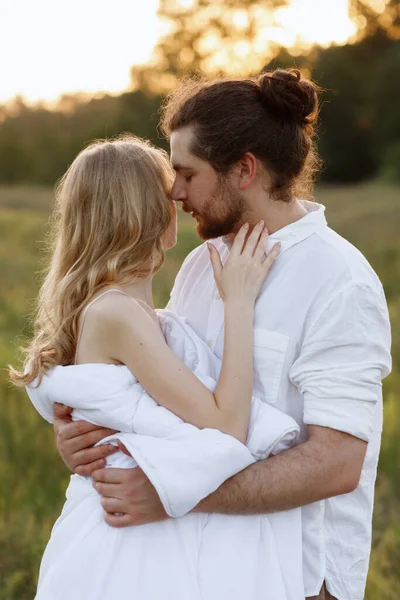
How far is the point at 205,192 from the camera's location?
275 cm

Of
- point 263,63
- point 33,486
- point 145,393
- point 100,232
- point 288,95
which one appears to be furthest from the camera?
point 263,63

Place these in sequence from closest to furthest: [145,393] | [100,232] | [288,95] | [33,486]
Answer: [145,393]
[100,232]
[288,95]
[33,486]

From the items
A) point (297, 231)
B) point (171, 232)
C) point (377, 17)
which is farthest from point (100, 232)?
point (377, 17)

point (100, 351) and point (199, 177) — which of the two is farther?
point (199, 177)

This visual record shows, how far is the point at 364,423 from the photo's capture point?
244cm

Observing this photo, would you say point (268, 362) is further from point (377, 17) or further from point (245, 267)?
point (377, 17)

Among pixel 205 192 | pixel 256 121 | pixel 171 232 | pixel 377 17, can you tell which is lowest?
pixel 377 17

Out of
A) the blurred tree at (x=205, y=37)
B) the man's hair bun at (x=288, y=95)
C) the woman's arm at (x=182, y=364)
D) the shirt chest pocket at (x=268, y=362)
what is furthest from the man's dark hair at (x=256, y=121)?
the blurred tree at (x=205, y=37)

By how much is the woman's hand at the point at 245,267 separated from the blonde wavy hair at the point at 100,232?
227 millimetres

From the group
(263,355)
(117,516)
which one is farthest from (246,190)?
(117,516)

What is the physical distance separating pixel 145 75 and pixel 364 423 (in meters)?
42.7

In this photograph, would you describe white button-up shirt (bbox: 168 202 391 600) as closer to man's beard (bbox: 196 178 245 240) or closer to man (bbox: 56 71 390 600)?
man (bbox: 56 71 390 600)

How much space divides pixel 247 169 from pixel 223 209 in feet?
0.48

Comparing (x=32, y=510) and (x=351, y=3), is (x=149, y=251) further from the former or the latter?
(x=351, y=3)
